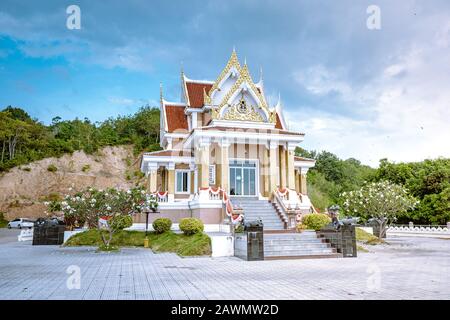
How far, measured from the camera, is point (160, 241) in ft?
59.8

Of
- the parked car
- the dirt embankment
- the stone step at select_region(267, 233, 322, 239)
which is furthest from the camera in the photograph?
the dirt embankment

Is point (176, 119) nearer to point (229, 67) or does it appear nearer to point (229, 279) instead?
point (229, 67)

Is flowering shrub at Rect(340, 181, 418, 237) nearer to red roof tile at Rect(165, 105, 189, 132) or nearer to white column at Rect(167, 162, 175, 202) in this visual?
white column at Rect(167, 162, 175, 202)

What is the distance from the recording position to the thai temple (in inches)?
770

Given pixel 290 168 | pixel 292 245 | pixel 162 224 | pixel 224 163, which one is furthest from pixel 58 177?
pixel 292 245

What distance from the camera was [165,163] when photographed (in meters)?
24.6

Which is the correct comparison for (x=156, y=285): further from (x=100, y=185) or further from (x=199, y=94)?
(x=100, y=185)

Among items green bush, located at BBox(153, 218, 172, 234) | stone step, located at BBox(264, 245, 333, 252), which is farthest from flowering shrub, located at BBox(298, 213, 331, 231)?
green bush, located at BBox(153, 218, 172, 234)

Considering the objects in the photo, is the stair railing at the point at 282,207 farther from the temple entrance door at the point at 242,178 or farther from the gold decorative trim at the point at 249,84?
the gold decorative trim at the point at 249,84

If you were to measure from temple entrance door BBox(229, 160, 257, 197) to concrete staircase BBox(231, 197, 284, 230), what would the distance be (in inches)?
47.5

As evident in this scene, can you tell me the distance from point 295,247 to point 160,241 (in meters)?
6.67

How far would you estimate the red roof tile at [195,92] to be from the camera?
86.6 ft
